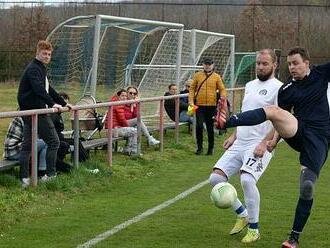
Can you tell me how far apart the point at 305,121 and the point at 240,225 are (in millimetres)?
1364

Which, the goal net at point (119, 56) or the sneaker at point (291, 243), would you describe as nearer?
the sneaker at point (291, 243)

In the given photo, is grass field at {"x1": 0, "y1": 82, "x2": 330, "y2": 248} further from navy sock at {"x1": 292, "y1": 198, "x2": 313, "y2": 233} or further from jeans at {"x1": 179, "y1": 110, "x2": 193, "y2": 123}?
jeans at {"x1": 179, "y1": 110, "x2": 193, "y2": 123}

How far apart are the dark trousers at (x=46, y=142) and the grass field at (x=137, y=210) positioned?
0.21 metres

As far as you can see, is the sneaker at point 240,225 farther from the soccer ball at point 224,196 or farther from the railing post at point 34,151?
the railing post at point 34,151

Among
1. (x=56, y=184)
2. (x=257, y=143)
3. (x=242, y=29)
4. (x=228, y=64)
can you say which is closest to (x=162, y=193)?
(x=56, y=184)

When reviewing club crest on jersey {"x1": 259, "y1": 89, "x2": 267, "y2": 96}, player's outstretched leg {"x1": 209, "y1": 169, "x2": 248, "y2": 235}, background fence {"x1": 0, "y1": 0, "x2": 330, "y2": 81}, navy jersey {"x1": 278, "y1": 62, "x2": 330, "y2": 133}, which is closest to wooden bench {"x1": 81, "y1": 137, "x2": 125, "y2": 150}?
player's outstretched leg {"x1": 209, "y1": 169, "x2": 248, "y2": 235}

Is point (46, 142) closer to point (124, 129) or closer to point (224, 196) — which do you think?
point (224, 196)

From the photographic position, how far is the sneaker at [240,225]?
25.3 feet

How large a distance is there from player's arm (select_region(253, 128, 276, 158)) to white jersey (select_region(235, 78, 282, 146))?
138mm

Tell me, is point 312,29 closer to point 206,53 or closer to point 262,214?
point 206,53

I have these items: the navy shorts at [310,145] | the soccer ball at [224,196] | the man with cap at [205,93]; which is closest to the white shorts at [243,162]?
the soccer ball at [224,196]

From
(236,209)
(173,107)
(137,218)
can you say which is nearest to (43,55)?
(137,218)

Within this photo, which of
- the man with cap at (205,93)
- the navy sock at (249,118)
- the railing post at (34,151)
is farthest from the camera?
the man with cap at (205,93)

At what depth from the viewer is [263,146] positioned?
7.45 m
